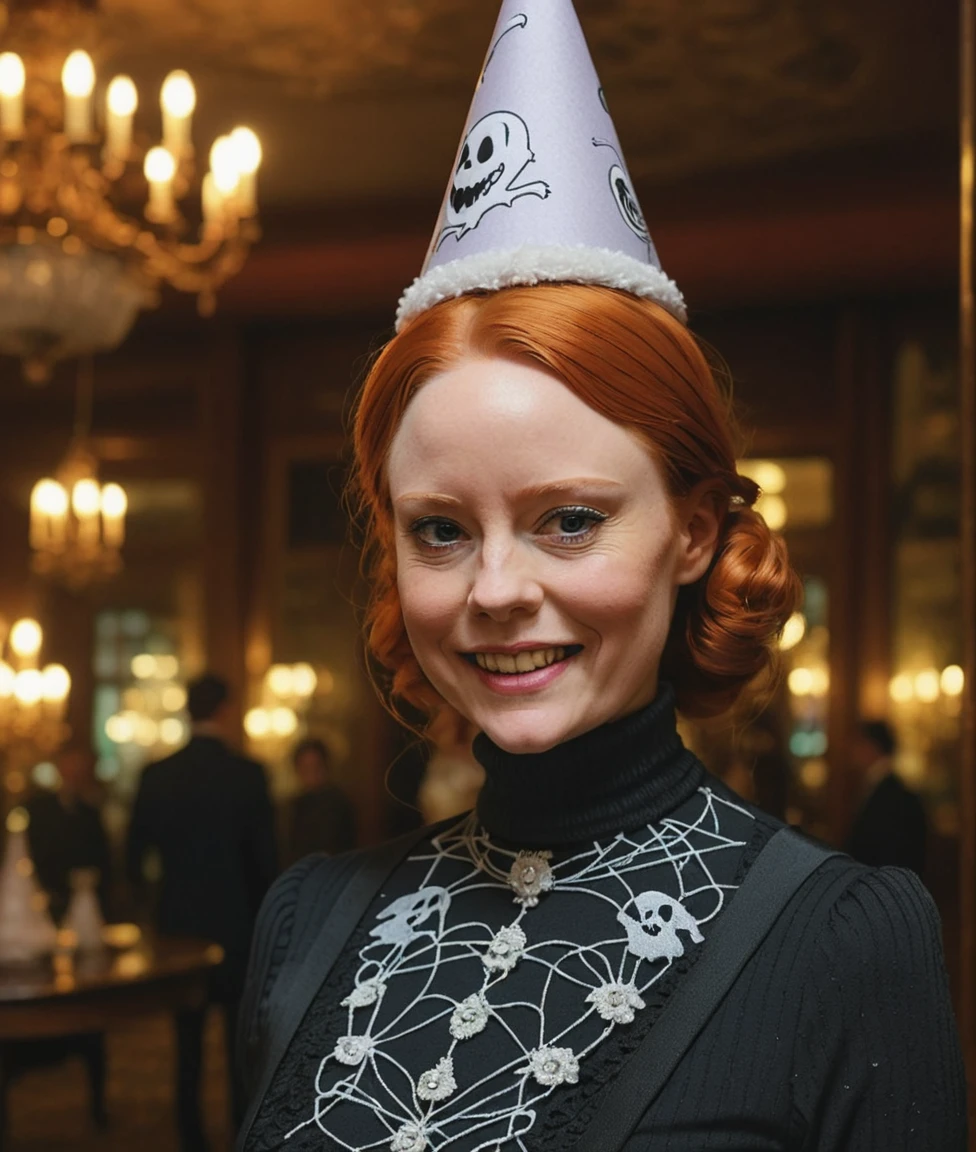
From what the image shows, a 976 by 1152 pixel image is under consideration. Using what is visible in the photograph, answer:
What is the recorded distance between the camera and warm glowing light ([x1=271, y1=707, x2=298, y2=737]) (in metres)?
8.91

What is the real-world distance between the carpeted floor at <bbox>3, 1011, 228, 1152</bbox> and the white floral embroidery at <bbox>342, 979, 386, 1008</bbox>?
3546 mm

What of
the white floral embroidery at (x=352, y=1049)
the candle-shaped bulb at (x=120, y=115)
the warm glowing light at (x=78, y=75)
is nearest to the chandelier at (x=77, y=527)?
the candle-shaped bulb at (x=120, y=115)

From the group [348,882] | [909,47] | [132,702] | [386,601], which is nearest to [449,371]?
[386,601]

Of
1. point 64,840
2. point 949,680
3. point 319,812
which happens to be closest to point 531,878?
point 319,812

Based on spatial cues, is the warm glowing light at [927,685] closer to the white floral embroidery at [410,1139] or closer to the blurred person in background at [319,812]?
the blurred person in background at [319,812]

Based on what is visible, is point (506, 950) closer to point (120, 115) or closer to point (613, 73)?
point (120, 115)

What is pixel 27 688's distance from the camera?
5543 mm

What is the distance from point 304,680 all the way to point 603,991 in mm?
7936

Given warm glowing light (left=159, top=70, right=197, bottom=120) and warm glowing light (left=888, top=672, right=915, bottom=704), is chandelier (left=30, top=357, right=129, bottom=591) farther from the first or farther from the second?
warm glowing light (left=888, top=672, right=915, bottom=704)

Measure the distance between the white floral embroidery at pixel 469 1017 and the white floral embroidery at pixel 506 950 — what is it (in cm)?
3

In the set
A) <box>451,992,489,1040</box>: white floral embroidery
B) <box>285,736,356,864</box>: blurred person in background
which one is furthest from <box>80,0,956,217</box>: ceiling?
<box>451,992,489,1040</box>: white floral embroidery

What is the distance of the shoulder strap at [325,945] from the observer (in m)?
1.28

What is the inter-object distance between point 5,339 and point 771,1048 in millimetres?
4432

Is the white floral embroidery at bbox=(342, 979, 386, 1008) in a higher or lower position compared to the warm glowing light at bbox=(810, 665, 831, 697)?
higher
